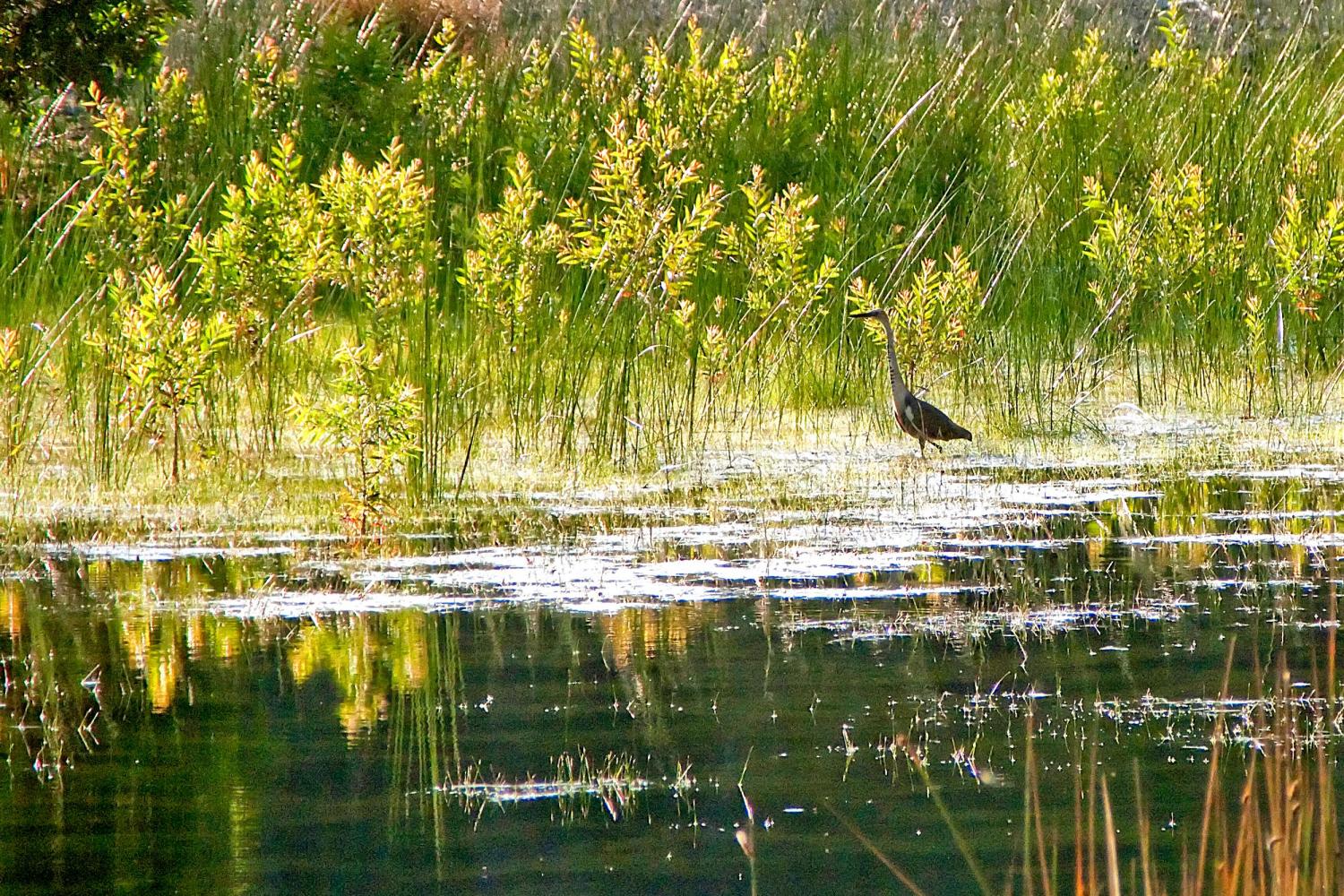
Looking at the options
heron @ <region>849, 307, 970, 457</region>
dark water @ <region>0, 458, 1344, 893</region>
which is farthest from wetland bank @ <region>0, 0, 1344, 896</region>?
heron @ <region>849, 307, 970, 457</region>

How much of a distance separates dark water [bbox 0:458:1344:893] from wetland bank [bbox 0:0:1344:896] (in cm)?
2

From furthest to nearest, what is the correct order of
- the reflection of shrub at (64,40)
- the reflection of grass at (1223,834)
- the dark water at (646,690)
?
the reflection of shrub at (64,40) < the dark water at (646,690) < the reflection of grass at (1223,834)

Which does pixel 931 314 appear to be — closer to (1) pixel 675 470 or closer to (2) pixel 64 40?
(1) pixel 675 470

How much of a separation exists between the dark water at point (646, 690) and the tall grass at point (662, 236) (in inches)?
49.9

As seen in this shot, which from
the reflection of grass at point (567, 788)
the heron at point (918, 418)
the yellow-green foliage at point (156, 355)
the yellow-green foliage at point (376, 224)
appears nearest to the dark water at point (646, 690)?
the reflection of grass at point (567, 788)

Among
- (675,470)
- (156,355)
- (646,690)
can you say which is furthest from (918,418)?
(646,690)

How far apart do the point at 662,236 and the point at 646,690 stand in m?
4.32

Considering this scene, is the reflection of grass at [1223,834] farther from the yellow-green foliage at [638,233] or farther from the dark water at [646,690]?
the yellow-green foliage at [638,233]

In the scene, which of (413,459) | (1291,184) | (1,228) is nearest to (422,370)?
(413,459)

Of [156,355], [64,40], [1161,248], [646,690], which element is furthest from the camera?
[1161,248]

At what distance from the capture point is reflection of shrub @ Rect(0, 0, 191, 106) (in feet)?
27.7

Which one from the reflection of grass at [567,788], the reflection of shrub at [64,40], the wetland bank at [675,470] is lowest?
the reflection of grass at [567,788]

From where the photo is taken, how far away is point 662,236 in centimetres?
886

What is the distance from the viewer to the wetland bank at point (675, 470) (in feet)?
12.7
